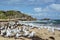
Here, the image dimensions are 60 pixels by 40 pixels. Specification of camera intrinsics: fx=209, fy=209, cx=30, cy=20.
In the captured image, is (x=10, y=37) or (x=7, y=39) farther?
(x=10, y=37)

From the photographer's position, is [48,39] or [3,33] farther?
[3,33]

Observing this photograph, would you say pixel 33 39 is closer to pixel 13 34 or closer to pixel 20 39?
pixel 20 39

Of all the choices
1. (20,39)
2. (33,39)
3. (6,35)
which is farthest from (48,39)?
(6,35)

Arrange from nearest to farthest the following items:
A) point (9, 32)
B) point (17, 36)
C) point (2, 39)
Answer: point (2, 39) < point (17, 36) < point (9, 32)

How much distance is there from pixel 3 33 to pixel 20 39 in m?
2.36

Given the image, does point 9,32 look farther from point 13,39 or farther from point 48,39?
point 48,39

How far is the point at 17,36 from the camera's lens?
44.2 ft

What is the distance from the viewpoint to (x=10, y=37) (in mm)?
13797

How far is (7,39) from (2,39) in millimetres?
424

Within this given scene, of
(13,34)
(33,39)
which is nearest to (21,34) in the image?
(13,34)

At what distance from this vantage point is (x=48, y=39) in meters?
13.6

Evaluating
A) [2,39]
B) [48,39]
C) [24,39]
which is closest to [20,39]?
[24,39]

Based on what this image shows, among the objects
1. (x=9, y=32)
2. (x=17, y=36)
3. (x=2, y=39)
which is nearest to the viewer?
(x=2, y=39)

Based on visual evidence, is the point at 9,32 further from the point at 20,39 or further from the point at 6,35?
the point at 20,39
